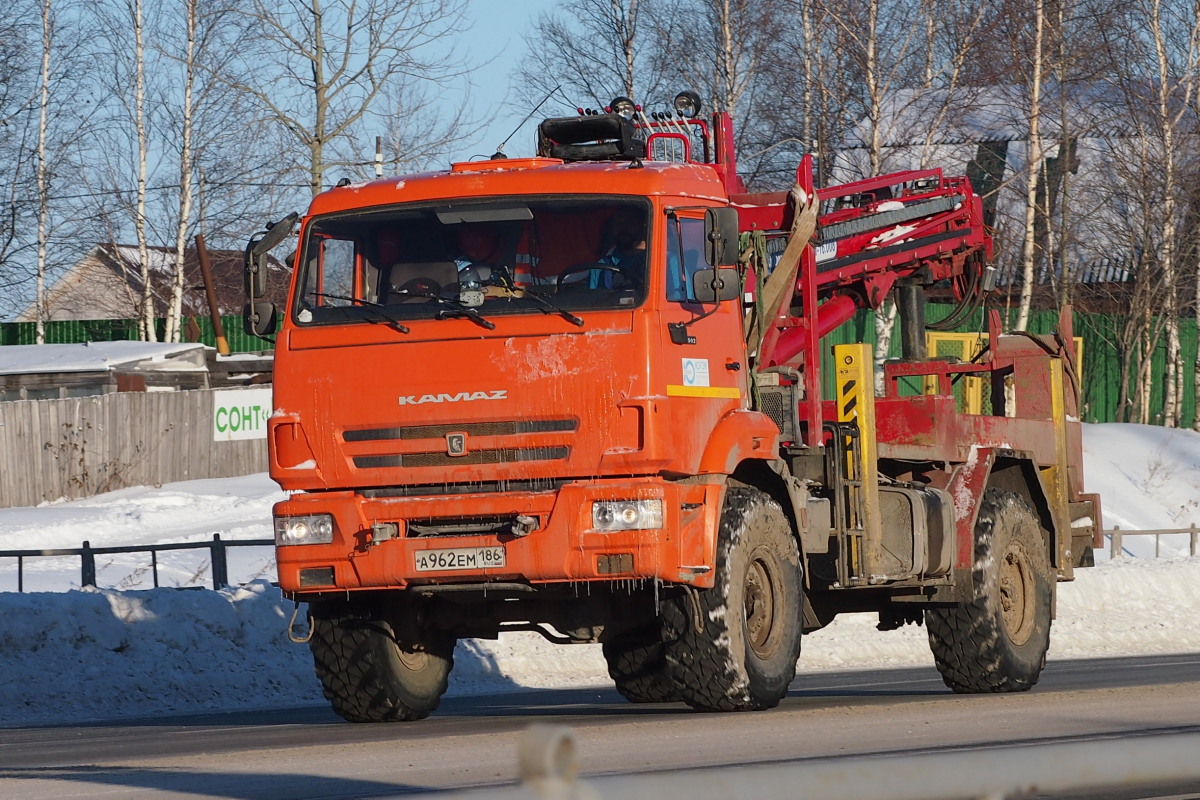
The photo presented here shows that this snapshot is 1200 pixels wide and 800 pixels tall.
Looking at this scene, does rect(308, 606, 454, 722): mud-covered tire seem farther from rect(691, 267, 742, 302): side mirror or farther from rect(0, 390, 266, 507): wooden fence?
rect(0, 390, 266, 507): wooden fence

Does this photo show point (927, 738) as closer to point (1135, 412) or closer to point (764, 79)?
point (764, 79)

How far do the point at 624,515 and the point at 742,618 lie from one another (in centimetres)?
100

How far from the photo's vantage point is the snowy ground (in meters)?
13.5

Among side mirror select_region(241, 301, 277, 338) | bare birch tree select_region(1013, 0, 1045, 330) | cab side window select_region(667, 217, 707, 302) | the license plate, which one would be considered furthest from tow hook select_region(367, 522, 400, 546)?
bare birch tree select_region(1013, 0, 1045, 330)

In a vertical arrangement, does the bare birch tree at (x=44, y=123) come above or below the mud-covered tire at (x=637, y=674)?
→ above

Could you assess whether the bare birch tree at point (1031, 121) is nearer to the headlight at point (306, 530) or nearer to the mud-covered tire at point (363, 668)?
the mud-covered tire at point (363, 668)

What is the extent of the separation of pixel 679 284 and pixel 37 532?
20.5 meters

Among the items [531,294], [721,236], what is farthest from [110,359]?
[721,236]

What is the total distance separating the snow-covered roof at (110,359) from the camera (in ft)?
121

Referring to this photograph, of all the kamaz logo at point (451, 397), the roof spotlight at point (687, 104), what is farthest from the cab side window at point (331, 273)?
the roof spotlight at point (687, 104)

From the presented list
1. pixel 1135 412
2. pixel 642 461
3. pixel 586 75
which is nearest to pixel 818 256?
pixel 642 461

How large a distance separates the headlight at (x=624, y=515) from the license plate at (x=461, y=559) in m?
0.52

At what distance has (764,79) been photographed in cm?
3644

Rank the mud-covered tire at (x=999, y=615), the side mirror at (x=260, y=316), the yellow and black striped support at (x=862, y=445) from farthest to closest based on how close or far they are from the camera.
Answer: the mud-covered tire at (x=999, y=615) → the yellow and black striped support at (x=862, y=445) → the side mirror at (x=260, y=316)
